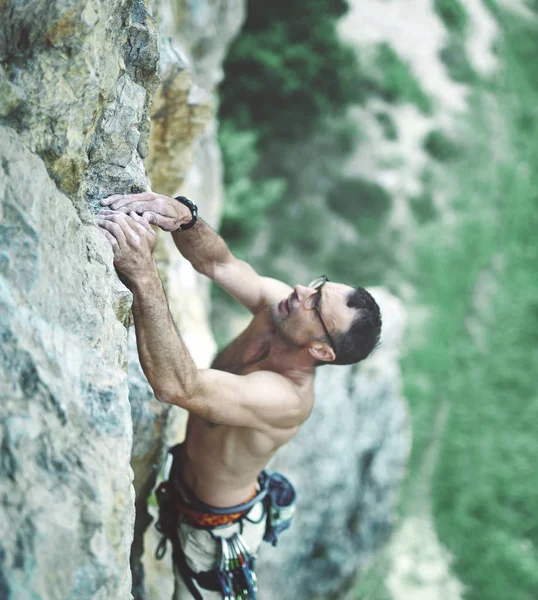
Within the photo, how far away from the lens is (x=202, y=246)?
3.22 metres

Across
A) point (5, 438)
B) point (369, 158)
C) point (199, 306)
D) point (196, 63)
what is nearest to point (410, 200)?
point (369, 158)

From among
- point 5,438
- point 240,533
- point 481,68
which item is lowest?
point 481,68

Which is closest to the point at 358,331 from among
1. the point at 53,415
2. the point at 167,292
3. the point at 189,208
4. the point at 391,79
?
the point at 189,208

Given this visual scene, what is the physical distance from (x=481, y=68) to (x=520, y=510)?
40.6ft

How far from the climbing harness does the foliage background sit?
278 inches

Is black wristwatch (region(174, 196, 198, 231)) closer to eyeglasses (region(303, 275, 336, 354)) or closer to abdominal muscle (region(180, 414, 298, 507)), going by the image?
eyeglasses (region(303, 275, 336, 354))

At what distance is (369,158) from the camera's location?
49.8 feet

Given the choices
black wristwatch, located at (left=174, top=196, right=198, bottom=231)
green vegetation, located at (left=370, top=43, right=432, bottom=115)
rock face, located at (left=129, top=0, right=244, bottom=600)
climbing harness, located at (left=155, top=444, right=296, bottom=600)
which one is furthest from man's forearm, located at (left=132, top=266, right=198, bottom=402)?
green vegetation, located at (left=370, top=43, right=432, bottom=115)

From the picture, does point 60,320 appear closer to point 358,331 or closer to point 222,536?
point 358,331

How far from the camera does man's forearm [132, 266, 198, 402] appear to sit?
2.35 m

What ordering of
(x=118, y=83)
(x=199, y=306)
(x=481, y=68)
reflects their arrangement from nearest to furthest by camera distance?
(x=118, y=83) → (x=199, y=306) → (x=481, y=68)

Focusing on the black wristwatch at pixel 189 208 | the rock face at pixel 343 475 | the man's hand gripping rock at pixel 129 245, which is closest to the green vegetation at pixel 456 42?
the rock face at pixel 343 475

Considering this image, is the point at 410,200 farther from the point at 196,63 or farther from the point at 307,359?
the point at 307,359

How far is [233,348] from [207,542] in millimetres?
1037
